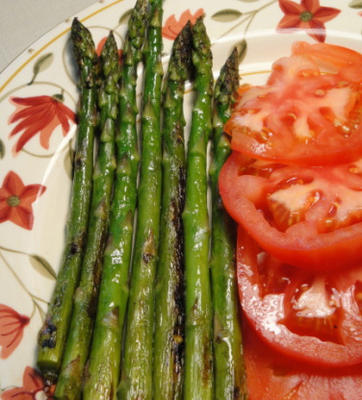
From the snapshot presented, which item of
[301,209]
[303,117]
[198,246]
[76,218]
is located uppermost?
[303,117]

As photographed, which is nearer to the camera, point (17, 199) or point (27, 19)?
point (17, 199)

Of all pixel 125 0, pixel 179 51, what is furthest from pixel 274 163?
pixel 125 0

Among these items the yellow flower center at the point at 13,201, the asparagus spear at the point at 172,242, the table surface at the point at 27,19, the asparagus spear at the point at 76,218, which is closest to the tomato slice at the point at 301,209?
the asparagus spear at the point at 172,242

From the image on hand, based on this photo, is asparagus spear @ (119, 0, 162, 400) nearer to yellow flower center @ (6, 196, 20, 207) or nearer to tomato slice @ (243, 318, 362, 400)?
tomato slice @ (243, 318, 362, 400)

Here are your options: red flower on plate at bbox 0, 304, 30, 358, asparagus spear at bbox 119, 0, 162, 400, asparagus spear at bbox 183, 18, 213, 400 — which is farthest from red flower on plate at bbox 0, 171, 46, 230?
asparagus spear at bbox 183, 18, 213, 400

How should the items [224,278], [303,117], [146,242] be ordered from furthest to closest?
[303,117] → [146,242] → [224,278]

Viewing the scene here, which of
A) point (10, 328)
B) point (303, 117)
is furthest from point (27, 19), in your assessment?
point (10, 328)

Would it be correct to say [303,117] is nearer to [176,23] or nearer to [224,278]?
[224,278]
